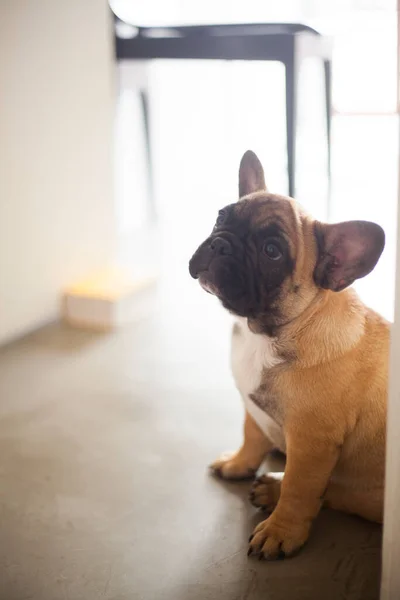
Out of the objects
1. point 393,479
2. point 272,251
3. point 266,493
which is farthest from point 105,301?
point 393,479

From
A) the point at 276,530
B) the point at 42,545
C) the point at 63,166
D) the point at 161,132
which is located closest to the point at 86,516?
the point at 42,545

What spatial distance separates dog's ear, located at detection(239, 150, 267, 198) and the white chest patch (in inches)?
8.0

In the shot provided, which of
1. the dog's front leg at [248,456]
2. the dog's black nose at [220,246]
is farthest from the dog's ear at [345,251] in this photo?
the dog's front leg at [248,456]

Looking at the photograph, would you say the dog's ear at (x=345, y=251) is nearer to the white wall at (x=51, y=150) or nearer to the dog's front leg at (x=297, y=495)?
the dog's front leg at (x=297, y=495)

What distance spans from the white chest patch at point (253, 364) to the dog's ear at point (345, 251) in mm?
125

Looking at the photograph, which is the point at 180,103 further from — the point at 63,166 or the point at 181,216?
the point at 63,166

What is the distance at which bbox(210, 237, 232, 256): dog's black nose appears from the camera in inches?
39.5

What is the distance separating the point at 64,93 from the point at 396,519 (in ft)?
4.78

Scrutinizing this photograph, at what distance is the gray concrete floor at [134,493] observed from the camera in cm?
101

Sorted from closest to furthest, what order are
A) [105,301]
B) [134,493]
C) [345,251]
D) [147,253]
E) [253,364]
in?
[345,251], [253,364], [134,493], [105,301], [147,253]

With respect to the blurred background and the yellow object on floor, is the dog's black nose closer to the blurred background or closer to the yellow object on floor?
the blurred background

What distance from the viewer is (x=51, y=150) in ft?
6.29

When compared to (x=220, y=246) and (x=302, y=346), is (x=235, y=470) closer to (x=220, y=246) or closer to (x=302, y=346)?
(x=302, y=346)

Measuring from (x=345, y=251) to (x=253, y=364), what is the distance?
0.71 ft
